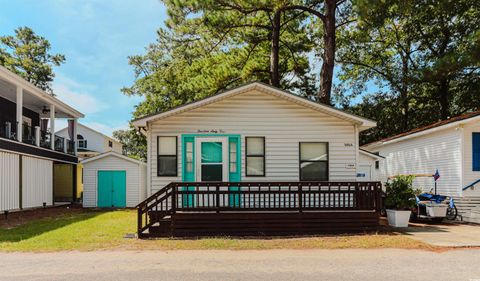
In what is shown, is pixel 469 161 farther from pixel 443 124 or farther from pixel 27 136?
pixel 27 136

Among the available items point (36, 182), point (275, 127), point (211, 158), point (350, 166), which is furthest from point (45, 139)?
point (350, 166)

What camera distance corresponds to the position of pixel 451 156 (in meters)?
13.9

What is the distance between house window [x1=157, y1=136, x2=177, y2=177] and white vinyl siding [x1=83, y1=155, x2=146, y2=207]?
31.7 feet

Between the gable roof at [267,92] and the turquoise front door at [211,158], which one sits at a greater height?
the gable roof at [267,92]

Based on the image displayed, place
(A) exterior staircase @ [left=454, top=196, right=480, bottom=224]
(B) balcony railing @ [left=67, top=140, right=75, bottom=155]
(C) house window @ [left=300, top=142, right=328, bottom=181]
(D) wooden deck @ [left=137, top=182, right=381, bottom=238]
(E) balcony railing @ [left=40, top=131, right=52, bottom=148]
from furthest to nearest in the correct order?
(B) balcony railing @ [left=67, top=140, right=75, bottom=155], (E) balcony railing @ [left=40, top=131, right=52, bottom=148], (A) exterior staircase @ [left=454, top=196, right=480, bottom=224], (C) house window @ [left=300, top=142, right=328, bottom=181], (D) wooden deck @ [left=137, top=182, right=381, bottom=238]

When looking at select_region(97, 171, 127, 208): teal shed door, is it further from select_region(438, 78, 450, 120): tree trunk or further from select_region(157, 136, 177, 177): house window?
select_region(438, 78, 450, 120): tree trunk

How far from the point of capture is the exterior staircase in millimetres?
12594

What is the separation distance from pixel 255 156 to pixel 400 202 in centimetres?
465

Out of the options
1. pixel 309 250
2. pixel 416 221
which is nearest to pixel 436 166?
pixel 416 221

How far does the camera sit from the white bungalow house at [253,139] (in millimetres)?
11414

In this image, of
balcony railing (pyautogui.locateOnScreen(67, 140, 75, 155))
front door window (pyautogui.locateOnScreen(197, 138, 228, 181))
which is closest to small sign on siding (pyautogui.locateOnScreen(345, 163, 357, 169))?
front door window (pyautogui.locateOnScreen(197, 138, 228, 181))

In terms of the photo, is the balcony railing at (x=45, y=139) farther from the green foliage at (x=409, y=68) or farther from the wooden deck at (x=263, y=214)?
the green foliage at (x=409, y=68)


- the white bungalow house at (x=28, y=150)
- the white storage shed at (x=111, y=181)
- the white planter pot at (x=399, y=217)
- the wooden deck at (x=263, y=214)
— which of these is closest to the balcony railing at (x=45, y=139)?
the white bungalow house at (x=28, y=150)

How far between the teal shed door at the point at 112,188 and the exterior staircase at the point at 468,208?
15.8 metres
